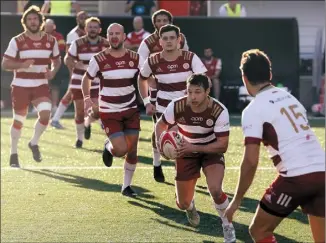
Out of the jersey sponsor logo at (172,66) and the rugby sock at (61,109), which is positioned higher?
the jersey sponsor logo at (172,66)

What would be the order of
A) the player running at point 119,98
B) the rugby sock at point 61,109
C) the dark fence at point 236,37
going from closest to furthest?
the player running at point 119,98, the rugby sock at point 61,109, the dark fence at point 236,37

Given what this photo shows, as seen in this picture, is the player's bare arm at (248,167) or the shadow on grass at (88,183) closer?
the player's bare arm at (248,167)

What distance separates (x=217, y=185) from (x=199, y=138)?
0.52 m

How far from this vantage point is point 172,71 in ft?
37.1

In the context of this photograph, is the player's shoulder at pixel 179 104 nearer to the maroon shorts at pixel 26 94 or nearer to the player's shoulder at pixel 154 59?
the player's shoulder at pixel 154 59

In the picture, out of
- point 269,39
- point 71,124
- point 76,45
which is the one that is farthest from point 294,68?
point 76,45

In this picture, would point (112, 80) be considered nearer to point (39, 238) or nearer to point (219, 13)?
point (39, 238)

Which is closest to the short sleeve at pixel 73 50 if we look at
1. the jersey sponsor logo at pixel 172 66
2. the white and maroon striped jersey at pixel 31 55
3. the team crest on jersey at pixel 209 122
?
the white and maroon striped jersey at pixel 31 55

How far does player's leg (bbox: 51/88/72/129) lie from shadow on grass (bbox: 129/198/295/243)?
683 centimetres

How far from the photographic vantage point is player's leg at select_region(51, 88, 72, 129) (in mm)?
17516

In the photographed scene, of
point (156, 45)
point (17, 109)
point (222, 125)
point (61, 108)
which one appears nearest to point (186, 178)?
point (222, 125)

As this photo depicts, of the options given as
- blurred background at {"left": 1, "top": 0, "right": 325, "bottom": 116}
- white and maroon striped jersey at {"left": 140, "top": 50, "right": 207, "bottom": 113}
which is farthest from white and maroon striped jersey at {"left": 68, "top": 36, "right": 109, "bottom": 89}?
blurred background at {"left": 1, "top": 0, "right": 325, "bottom": 116}

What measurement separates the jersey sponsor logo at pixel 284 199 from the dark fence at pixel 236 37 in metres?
14.4

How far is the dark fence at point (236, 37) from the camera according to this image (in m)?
21.4
